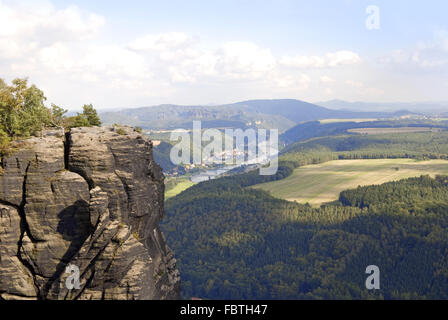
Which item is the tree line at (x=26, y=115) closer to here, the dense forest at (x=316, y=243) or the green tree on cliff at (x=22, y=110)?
the green tree on cliff at (x=22, y=110)

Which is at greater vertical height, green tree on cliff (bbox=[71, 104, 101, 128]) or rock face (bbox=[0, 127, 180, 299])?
green tree on cliff (bbox=[71, 104, 101, 128])

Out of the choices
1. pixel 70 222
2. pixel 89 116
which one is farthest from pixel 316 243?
pixel 70 222

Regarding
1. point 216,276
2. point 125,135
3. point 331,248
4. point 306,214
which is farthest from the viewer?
point 306,214

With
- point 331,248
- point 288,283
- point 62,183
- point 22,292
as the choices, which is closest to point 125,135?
point 62,183

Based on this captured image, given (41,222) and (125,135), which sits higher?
(125,135)

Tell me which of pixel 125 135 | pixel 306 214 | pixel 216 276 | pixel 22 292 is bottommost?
pixel 216 276

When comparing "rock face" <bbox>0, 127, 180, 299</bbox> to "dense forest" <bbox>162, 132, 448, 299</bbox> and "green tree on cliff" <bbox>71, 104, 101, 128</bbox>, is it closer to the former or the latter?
"green tree on cliff" <bbox>71, 104, 101, 128</bbox>

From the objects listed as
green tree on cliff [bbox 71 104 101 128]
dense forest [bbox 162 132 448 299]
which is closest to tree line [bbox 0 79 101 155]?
green tree on cliff [bbox 71 104 101 128]
